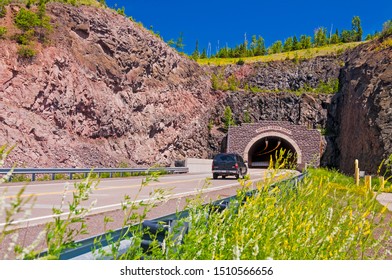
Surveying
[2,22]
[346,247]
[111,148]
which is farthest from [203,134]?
[346,247]

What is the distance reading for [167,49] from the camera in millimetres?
51281

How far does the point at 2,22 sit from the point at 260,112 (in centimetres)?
4002

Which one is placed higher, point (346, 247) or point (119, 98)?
point (119, 98)

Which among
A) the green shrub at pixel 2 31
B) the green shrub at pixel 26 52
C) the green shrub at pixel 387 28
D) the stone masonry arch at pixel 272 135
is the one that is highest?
the green shrub at pixel 387 28

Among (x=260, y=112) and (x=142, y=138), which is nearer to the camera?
(x=142, y=138)

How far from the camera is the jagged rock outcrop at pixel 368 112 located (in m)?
34.3

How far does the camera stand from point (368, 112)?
1506 inches

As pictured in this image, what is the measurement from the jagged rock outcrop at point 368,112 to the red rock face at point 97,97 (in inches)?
720

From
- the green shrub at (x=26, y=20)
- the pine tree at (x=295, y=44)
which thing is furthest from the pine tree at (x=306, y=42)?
the green shrub at (x=26, y=20)

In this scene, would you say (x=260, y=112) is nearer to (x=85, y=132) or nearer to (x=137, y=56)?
(x=137, y=56)

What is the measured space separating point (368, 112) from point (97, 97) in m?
23.3

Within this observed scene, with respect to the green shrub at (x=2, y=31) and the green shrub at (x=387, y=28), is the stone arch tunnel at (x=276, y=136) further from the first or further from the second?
the green shrub at (x=2, y=31)

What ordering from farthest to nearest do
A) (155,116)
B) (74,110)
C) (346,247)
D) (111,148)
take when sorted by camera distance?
(155,116), (111,148), (74,110), (346,247)

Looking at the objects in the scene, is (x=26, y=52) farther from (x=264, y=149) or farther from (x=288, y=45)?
(x=288, y=45)
